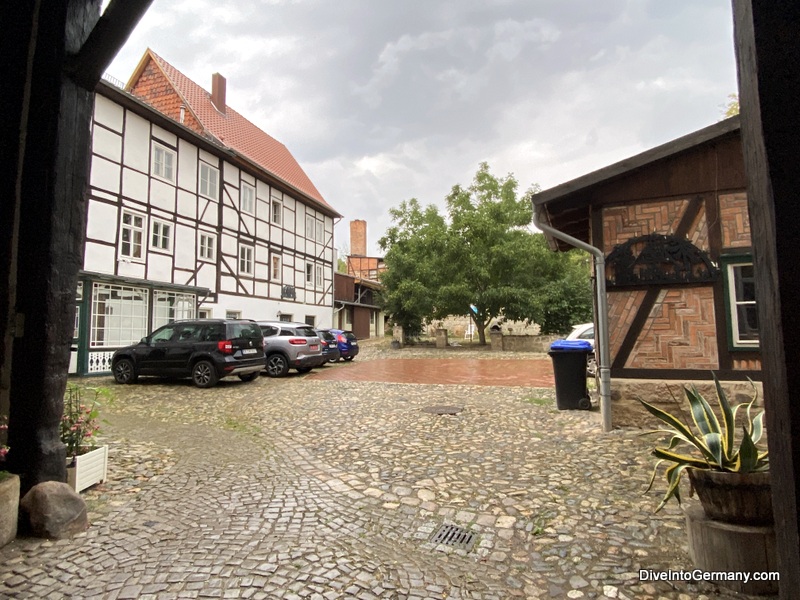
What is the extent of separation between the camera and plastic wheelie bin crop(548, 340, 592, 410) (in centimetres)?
770

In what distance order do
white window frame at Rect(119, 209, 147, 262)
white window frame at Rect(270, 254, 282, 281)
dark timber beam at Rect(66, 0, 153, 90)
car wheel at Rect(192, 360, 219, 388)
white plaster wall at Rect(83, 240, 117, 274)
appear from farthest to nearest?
1. white window frame at Rect(270, 254, 282, 281)
2. white window frame at Rect(119, 209, 147, 262)
3. white plaster wall at Rect(83, 240, 117, 274)
4. car wheel at Rect(192, 360, 219, 388)
5. dark timber beam at Rect(66, 0, 153, 90)

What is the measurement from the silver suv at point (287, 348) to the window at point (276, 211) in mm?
10170

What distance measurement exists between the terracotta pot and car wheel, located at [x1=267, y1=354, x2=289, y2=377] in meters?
12.1

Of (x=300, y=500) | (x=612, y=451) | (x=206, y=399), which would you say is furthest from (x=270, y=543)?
(x=206, y=399)

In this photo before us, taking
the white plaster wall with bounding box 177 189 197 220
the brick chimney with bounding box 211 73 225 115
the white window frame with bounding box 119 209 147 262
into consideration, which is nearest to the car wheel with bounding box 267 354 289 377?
the white window frame with bounding box 119 209 147 262

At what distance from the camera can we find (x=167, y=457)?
530cm

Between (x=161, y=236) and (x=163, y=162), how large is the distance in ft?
9.03

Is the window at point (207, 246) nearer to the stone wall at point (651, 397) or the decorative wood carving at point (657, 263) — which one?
the decorative wood carving at point (657, 263)

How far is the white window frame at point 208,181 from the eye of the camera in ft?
61.1

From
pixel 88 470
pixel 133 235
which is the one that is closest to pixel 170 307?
pixel 133 235

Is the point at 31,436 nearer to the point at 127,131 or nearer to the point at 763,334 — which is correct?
the point at 763,334

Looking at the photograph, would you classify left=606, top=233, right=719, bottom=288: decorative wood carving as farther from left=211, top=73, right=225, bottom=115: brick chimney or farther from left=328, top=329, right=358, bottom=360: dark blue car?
left=211, top=73, right=225, bottom=115: brick chimney

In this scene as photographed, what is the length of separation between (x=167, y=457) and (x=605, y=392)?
557cm

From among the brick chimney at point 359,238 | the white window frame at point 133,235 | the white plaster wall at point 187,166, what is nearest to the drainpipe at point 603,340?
the white window frame at point 133,235
